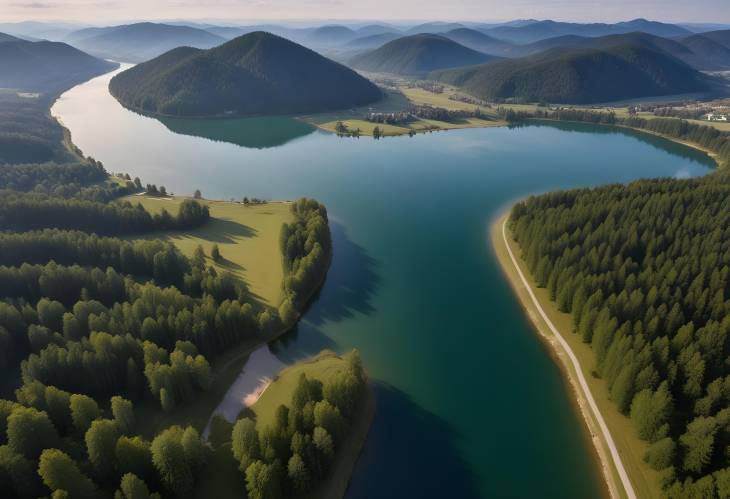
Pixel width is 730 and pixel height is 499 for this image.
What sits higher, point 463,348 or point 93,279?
point 93,279

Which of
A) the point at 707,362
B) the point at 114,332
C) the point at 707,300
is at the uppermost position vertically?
the point at 707,300

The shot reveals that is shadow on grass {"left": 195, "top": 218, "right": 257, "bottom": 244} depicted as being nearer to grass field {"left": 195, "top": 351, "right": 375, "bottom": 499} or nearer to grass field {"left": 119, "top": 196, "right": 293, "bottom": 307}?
grass field {"left": 119, "top": 196, "right": 293, "bottom": 307}

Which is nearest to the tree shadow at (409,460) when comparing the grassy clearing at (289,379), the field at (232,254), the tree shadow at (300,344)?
the grassy clearing at (289,379)

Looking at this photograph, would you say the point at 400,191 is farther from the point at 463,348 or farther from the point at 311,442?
the point at 311,442

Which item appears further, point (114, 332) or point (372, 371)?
point (372, 371)

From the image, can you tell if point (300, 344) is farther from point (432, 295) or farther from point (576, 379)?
point (576, 379)

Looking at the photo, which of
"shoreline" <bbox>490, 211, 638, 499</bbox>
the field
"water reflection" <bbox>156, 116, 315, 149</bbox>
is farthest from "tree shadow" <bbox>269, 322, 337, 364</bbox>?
"water reflection" <bbox>156, 116, 315, 149</bbox>

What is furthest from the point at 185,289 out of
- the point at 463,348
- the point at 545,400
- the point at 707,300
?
the point at 707,300
